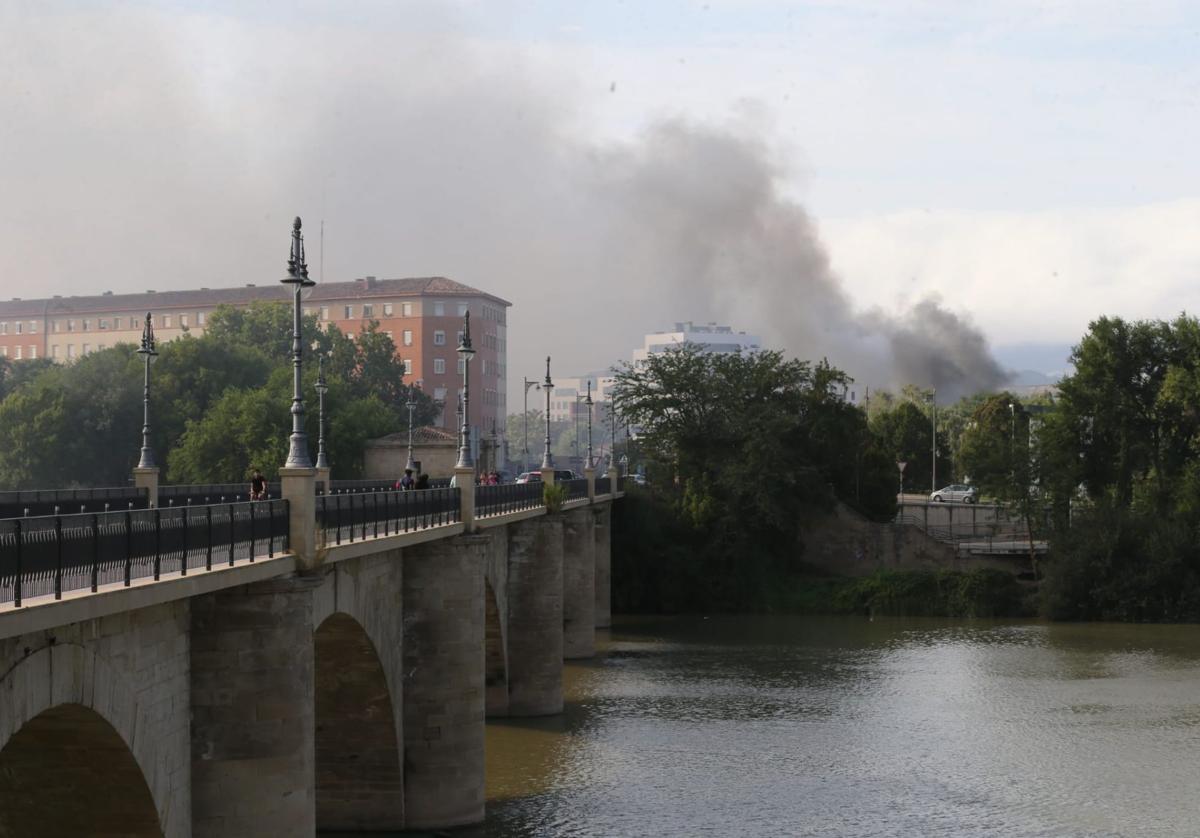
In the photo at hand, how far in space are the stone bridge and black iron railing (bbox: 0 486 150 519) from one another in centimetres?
500

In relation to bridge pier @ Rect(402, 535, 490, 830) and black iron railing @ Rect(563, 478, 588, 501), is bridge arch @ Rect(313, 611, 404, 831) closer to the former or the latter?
bridge pier @ Rect(402, 535, 490, 830)

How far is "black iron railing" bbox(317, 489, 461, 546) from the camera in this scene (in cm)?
2667

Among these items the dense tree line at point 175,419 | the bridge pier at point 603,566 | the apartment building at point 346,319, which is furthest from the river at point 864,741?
the apartment building at point 346,319

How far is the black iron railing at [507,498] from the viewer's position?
40688mm

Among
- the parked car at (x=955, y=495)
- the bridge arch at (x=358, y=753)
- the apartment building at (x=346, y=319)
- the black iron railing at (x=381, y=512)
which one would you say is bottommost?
the bridge arch at (x=358, y=753)

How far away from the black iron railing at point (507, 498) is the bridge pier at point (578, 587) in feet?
32.0

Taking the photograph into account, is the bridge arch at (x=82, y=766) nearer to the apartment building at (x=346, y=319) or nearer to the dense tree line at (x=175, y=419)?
the dense tree line at (x=175, y=419)

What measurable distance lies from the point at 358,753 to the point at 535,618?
1628 cm

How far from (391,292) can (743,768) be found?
126 m

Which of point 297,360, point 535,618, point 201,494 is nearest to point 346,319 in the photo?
point 535,618

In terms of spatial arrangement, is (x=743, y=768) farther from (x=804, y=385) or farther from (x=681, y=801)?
(x=804, y=385)

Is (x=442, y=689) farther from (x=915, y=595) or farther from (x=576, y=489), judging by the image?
(x=915, y=595)

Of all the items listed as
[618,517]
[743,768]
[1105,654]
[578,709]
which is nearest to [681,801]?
[743,768]

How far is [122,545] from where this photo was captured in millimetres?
17766
